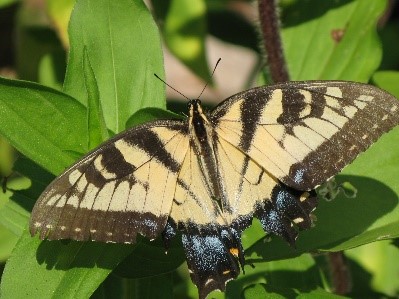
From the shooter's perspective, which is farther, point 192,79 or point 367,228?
point 192,79

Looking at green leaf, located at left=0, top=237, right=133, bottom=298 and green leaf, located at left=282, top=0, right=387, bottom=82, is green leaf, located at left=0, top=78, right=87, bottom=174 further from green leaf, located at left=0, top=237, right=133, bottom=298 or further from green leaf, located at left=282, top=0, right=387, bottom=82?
green leaf, located at left=282, top=0, right=387, bottom=82

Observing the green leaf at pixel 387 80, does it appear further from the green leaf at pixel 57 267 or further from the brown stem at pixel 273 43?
the green leaf at pixel 57 267

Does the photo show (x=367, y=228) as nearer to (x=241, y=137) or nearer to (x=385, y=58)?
(x=241, y=137)

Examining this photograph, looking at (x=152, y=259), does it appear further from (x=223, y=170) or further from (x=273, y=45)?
(x=273, y=45)

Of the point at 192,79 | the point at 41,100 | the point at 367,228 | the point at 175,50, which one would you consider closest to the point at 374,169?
the point at 367,228

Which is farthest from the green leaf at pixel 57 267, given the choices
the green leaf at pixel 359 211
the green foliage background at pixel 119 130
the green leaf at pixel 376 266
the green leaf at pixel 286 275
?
the green leaf at pixel 376 266

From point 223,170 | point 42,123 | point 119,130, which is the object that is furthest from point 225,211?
point 42,123

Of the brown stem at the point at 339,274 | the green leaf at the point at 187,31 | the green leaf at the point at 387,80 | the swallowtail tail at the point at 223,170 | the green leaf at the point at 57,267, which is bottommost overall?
the green leaf at the point at 57,267
